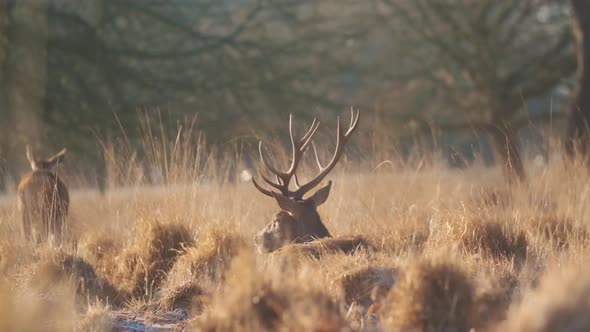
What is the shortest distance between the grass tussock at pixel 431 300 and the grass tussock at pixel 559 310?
12.4 inches

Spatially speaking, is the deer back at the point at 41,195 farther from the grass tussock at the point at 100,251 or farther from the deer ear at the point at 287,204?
the deer ear at the point at 287,204

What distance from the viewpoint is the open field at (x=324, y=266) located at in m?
4.20

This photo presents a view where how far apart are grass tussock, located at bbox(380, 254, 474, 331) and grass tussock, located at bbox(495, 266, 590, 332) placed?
12.4 inches

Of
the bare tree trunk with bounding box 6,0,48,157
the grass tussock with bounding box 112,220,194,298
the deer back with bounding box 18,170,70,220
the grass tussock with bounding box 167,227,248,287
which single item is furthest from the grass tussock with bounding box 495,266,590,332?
the bare tree trunk with bounding box 6,0,48,157

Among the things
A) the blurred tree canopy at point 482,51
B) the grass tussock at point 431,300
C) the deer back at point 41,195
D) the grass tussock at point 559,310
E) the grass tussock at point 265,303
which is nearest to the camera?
the grass tussock at point 559,310

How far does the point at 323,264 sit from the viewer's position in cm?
555

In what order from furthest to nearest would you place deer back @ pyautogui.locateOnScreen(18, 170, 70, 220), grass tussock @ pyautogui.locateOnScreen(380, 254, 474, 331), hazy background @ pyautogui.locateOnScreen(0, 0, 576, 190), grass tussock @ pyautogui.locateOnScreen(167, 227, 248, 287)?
hazy background @ pyautogui.locateOnScreen(0, 0, 576, 190), deer back @ pyautogui.locateOnScreen(18, 170, 70, 220), grass tussock @ pyautogui.locateOnScreen(167, 227, 248, 287), grass tussock @ pyautogui.locateOnScreen(380, 254, 474, 331)

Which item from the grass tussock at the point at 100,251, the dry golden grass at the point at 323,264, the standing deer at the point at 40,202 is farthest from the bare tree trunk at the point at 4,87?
the grass tussock at the point at 100,251

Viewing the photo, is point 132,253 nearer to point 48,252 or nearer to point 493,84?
point 48,252

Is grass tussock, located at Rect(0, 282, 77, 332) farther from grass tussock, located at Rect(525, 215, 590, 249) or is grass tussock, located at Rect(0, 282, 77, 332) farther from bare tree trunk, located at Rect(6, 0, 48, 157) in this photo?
bare tree trunk, located at Rect(6, 0, 48, 157)

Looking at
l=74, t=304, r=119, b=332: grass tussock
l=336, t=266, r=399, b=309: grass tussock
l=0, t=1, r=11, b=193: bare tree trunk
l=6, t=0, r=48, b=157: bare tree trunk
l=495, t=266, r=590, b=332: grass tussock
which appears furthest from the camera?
l=6, t=0, r=48, b=157: bare tree trunk

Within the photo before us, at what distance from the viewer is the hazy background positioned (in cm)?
1480

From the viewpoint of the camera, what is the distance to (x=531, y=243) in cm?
675

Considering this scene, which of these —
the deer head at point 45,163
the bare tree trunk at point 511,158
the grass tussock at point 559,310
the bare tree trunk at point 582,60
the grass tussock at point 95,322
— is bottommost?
the grass tussock at point 95,322
